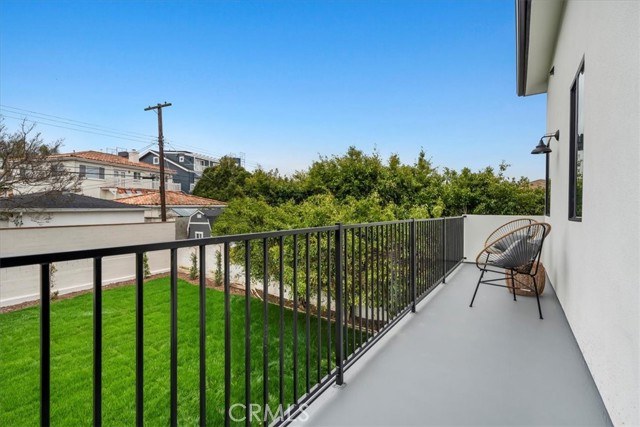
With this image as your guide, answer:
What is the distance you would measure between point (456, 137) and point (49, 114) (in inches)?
828

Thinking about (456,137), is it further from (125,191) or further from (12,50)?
(12,50)

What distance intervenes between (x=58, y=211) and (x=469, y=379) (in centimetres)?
1524

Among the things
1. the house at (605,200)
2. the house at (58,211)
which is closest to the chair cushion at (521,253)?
the house at (605,200)

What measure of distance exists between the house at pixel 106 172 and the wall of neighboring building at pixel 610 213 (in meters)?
19.4

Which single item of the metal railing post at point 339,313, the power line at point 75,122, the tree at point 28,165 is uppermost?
the power line at point 75,122

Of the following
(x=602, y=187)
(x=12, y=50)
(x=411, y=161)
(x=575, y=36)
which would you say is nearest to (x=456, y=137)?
(x=411, y=161)

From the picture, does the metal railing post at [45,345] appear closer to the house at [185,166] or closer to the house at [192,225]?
the house at [192,225]

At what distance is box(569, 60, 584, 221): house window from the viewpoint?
246 centimetres

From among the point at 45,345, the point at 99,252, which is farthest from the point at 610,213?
the point at 45,345

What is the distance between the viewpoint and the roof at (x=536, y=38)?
329cm

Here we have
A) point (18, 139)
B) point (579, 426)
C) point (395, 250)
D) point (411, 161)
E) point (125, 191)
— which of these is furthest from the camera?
point (125, 191)

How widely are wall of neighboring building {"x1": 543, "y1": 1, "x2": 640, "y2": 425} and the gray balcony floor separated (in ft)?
0.49

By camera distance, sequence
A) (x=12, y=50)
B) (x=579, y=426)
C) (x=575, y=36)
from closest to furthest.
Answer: (x=579, y=426)
(x=575, y=36)
(x=12, y=50)

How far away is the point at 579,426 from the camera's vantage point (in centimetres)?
148
